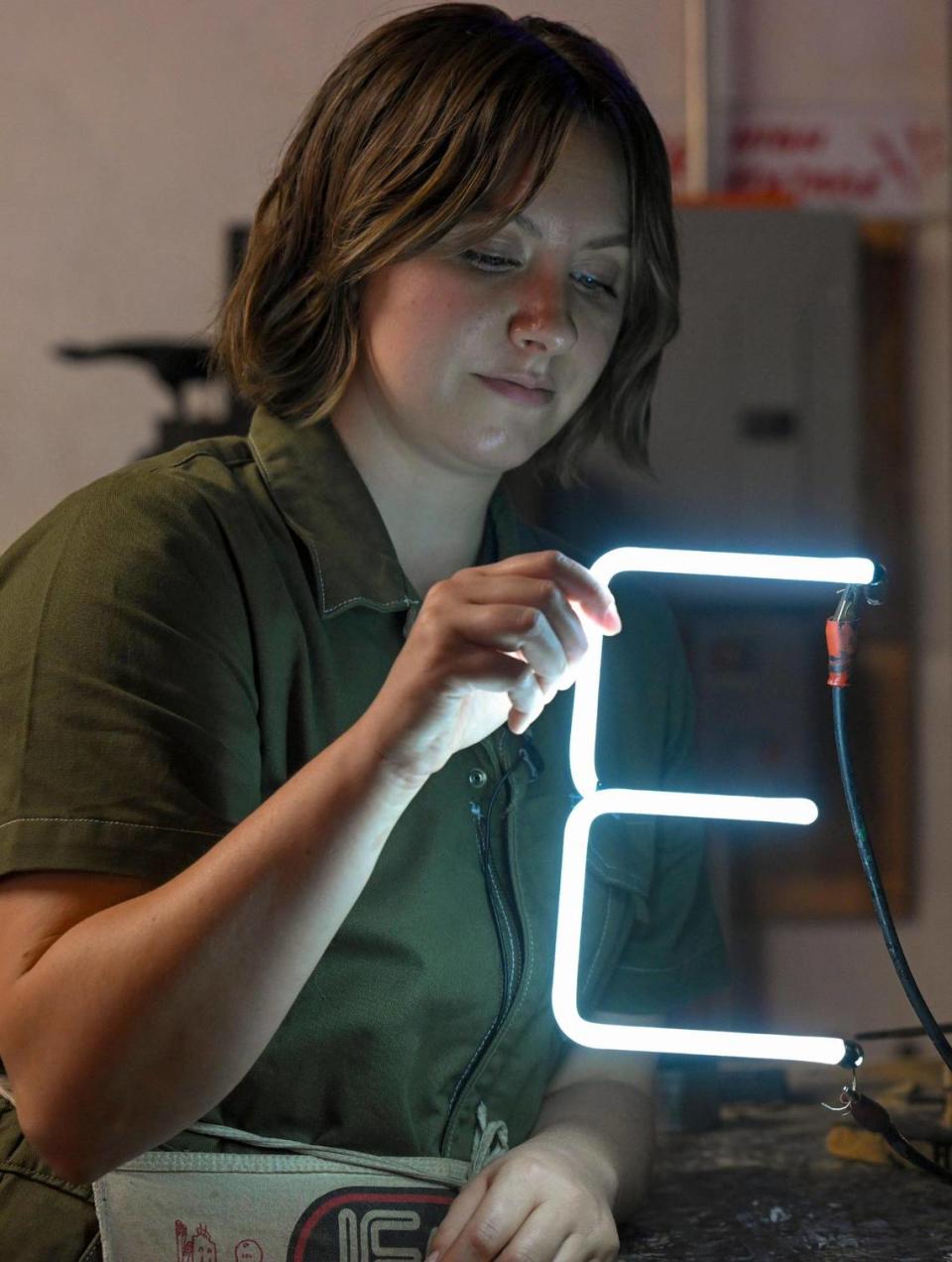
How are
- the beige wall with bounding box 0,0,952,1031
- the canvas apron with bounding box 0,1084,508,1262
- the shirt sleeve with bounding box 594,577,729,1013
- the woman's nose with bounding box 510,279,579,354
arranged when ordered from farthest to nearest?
the beige wall with bounding box 0,0,952,1031 → the shirt sleeve with bounding box 594,577,729,1013 → the woman's nose with bounding box 510,279,579,354 → the canvas apron with bounding box 0,1084,508,1262

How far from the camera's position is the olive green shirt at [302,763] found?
2.60 feet

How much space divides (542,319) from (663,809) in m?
0.32

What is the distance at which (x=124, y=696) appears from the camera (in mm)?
796

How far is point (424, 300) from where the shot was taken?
3.13 feet

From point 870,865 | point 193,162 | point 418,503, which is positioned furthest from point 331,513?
point 193,162

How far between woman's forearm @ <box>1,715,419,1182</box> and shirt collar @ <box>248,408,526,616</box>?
0.24m

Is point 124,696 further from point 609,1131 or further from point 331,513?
point 609,1131

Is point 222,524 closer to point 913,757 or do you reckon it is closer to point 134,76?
point 134,76

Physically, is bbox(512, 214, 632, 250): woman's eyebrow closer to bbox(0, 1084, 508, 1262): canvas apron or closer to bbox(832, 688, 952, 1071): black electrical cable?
bbox(832, 688, 952, 1071): black electrical cable

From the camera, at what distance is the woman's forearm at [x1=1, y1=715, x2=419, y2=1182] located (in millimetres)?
715

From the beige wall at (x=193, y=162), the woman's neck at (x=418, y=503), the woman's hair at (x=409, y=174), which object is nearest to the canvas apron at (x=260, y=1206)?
the woman's neck at (x=418, y=503)

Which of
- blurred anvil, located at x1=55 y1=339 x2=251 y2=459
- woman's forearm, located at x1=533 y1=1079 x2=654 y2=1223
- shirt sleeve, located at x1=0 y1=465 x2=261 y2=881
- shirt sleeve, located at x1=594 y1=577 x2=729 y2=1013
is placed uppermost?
blurred anvil, located at x1=55 y1=339 x2=251 y2=459

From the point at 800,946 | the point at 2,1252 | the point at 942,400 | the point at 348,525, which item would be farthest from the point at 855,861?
the point at 2,1252

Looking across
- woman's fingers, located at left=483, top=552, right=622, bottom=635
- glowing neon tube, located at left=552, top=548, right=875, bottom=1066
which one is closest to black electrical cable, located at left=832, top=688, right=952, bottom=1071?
glowing neon tube, located at left=552, top=548, right=875, bottom=1066
